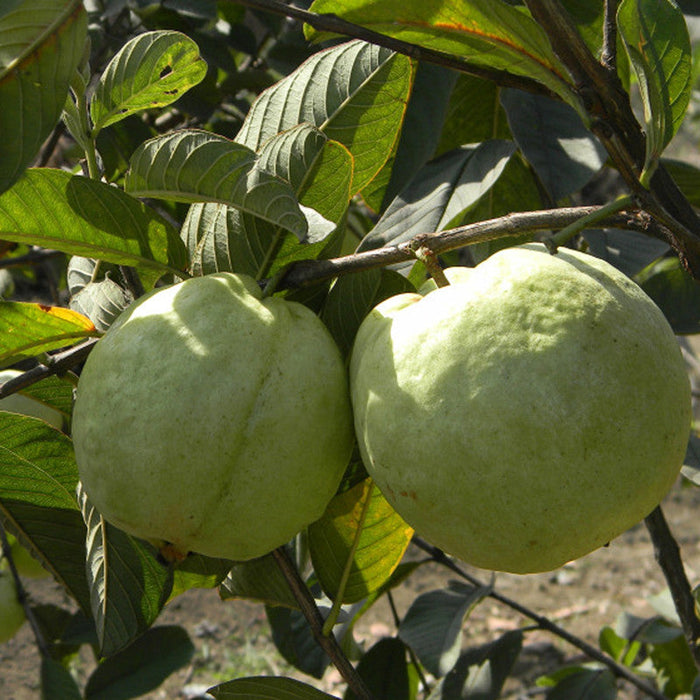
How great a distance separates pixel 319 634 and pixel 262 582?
173 mm

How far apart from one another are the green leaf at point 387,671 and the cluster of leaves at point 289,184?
5.7 inches

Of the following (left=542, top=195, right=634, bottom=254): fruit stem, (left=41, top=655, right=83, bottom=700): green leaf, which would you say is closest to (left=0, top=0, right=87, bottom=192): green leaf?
(left=542, top=195, right=634, bottom=254): fruit stem

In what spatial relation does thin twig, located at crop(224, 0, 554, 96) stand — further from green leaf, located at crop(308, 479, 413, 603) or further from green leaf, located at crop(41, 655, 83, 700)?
green leaf, located at crop(41, 655, 83, 700)

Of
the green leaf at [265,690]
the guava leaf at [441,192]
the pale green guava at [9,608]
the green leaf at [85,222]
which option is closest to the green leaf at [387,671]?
the green leaf at [265,690]

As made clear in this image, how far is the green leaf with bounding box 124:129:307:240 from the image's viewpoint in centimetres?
80

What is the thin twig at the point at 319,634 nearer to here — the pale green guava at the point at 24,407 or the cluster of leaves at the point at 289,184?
the cluster of leaves at the point at 289,184

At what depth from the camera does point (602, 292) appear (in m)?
0.74

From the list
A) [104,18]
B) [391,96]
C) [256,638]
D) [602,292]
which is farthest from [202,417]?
[256,638]

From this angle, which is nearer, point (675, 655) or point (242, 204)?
point (242, 204)

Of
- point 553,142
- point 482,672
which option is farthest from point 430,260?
point 482,672

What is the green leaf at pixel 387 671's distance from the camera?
65.4 inches

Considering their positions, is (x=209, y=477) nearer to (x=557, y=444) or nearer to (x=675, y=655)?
(x=557, y=444)

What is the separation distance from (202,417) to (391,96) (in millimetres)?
451

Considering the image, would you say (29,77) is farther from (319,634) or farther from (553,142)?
(553,142)
